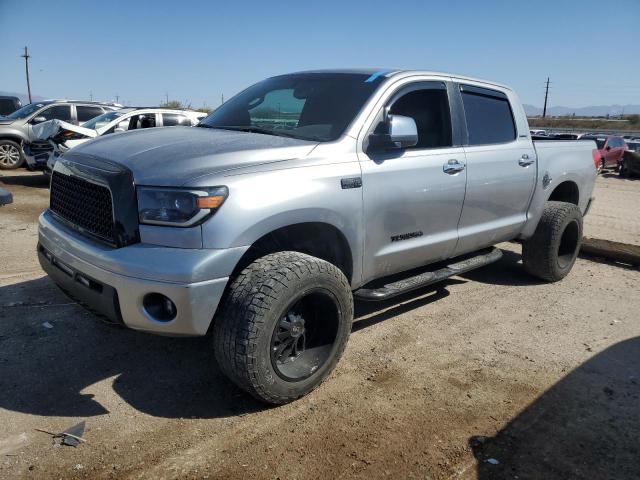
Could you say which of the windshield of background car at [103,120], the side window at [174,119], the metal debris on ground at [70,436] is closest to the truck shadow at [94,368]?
the metal debris on ground at [70,436]

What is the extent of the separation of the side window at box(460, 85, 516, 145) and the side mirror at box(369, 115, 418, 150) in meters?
1.10

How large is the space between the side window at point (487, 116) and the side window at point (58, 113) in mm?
11932

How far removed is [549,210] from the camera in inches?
212

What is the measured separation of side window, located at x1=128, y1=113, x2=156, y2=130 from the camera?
1141 cm

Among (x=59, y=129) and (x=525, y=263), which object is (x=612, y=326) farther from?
(x=59, y=129)

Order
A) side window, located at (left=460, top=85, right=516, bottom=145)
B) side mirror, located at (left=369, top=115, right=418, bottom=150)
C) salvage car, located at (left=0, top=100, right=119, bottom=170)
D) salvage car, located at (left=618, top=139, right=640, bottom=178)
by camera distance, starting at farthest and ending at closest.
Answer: salvage car, located at (left=618, top=139, right=640, bottom=178) → salvage car, located at (left=0, top=100, right=119, bottom=170) → side window, located at (left=460, top=85, right=516, bottom=145) → side mirror, located at (left=369, top=115, right=418, bottom=150)

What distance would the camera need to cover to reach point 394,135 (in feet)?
11.2

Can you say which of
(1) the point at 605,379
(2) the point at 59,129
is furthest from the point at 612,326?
(2) the point at 59,129

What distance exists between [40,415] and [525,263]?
4679 millimetres

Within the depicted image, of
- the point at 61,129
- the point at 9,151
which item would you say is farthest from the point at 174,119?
the point at 9,151

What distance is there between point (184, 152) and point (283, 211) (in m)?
0.67

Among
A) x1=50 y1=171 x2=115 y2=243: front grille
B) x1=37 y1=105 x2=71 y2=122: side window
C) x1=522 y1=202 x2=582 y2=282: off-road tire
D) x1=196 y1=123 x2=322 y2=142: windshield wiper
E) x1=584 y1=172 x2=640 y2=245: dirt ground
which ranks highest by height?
x1=37 y1=105 x2=71 y2=122: side window

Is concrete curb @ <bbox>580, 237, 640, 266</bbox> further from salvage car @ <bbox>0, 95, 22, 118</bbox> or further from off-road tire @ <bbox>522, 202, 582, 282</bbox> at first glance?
salvage car @ <bbox>0, 95, 22, 118</bbox>

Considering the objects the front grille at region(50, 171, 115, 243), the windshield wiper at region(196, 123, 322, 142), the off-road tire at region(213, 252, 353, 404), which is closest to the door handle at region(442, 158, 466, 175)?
the windshield wiper at region(196, 123, 322, 142)
